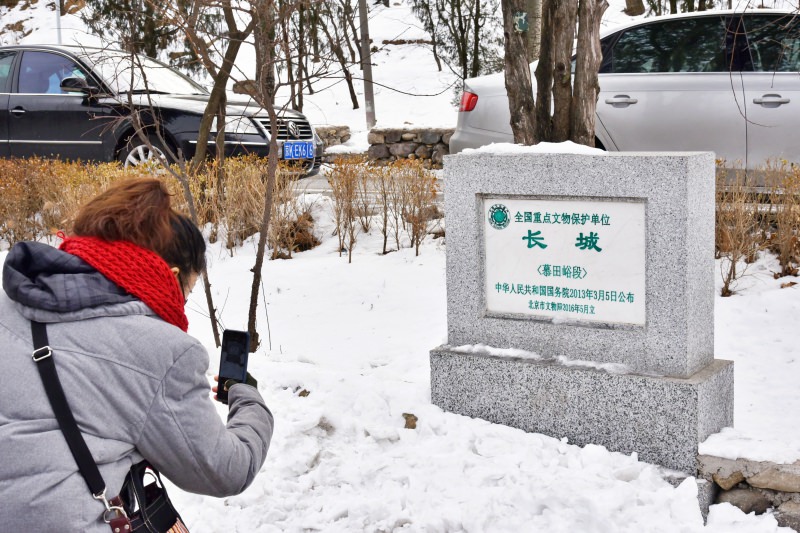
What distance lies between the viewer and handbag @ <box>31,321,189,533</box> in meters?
1.78

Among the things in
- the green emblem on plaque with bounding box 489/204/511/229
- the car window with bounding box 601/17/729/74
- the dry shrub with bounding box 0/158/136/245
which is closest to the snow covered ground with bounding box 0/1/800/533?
the green emblem on plaque with bounding box 489/204/511/229

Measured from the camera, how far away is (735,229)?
595 cm

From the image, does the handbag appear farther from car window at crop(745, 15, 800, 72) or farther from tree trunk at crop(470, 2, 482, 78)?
tree trunk at crop(470, 2, 482, 78)

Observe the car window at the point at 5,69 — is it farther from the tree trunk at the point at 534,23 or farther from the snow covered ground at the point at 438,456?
the snow covered ground at the point at 438,456

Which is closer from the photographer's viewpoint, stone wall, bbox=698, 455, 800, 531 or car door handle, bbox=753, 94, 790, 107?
stone wall, bbox=698, 455, 800, 531

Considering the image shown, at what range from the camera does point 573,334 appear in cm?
391

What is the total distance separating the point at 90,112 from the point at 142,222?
26.4 feet

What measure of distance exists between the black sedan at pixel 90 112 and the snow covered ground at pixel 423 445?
318 cm

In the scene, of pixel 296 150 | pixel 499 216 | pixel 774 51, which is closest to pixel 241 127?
pixel 296 150

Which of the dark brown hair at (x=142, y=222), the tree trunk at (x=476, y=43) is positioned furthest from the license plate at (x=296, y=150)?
Result: the tree trunk at (x=476, y=43)

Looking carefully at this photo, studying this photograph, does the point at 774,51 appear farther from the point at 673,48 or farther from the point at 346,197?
the point at 346,197

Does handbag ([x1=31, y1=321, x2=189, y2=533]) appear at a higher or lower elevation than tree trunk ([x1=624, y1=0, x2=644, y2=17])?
lower

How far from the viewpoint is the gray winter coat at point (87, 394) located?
177cm

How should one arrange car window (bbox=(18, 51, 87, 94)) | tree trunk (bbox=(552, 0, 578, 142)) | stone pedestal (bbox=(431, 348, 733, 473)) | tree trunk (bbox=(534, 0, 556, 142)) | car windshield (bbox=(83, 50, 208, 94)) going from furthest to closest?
car window (bbox=(18, 51, 87, 94))
car windshield (bbox=(83, 50, 208, 94))
tree trunk (bbox=(534, 0, 556, 142))
tree trunk (bbox=(552, 0, 578, 142))
stone pedestal (bbox=(431, 348, 733, 473))
